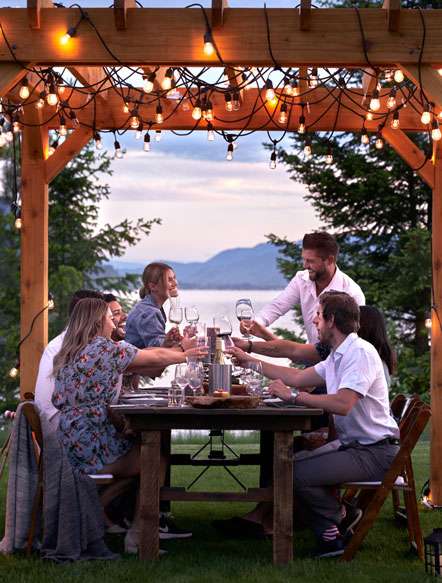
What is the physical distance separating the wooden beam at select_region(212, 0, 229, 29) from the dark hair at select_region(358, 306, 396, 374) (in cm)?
166

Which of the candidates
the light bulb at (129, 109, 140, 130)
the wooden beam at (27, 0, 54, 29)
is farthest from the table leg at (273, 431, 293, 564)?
the light bulb at (129, 109, 140, 130)

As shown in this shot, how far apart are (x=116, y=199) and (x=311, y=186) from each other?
17.2 metres

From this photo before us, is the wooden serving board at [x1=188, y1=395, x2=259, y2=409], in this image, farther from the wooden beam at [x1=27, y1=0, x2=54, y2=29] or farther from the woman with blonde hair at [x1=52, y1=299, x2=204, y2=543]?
the wooden beam at [x1=27, y1=0, x2=54, y2=29]

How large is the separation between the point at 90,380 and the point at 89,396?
3.1 inches

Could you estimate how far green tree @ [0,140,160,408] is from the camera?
1825 cm

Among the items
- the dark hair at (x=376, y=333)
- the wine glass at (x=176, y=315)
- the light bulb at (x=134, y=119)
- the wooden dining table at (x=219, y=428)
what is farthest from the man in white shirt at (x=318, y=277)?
the light bulb at (x=134, y=119)

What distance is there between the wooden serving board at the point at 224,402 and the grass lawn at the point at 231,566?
2.48 feet

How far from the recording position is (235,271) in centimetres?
4519

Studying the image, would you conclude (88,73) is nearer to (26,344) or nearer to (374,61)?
(26,344)

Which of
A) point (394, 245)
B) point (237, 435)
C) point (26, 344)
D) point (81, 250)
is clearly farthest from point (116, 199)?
point (26, 344)

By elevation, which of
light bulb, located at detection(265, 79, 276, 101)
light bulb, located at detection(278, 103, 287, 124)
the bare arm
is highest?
light bulb, located at detection(278, 103, 287, 124)

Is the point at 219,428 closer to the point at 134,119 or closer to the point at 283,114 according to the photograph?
the point at 134,119

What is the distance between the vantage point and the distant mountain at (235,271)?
41438 mm

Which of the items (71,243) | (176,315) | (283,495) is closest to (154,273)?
(176,315)
